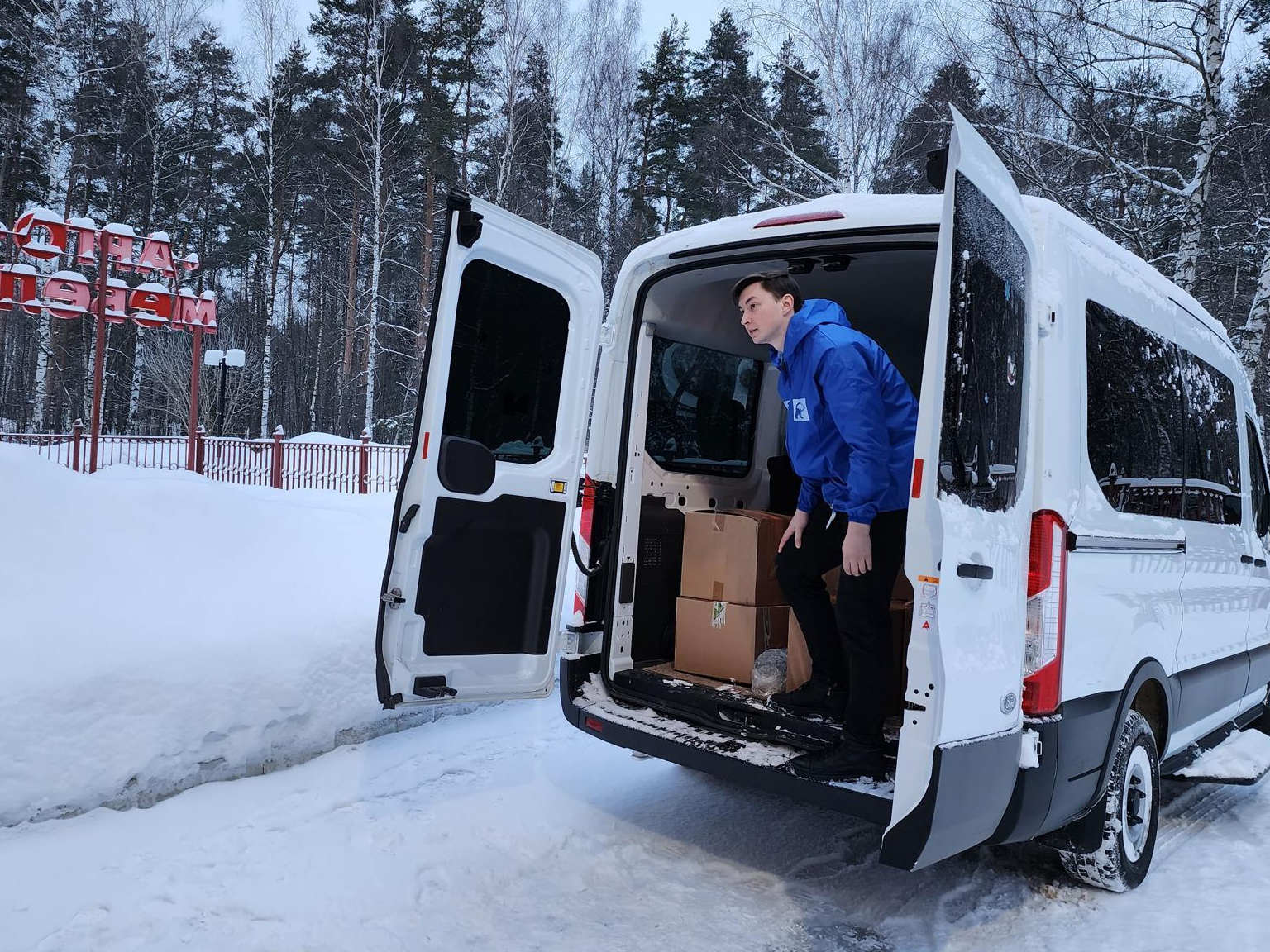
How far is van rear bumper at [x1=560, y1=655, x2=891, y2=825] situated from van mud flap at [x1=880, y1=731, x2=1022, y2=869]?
283 mm

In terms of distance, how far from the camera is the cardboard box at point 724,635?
3760mm

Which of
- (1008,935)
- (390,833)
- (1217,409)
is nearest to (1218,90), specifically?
(1217,409)

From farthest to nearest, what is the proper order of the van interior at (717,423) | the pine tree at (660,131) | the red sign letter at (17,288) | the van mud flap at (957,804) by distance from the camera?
the pine tree at (660,131)
the red sign letter at (17,288)
the van interior at (717,423)
the van mud flap at (957,804)

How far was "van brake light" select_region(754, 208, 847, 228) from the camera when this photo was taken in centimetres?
308

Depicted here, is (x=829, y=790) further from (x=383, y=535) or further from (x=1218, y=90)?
(x=1218, y=90)

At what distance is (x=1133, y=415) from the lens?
3092 mm

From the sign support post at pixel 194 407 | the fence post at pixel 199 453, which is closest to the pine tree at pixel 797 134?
the sign support post at pixel 194 407

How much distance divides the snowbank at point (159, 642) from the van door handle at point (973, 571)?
126 inches

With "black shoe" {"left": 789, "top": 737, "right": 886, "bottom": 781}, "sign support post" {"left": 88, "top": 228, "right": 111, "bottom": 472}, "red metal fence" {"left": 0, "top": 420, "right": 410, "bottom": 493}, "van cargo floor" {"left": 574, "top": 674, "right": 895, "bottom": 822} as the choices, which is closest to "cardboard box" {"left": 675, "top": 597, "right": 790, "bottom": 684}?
"van cargo floor" {"left": 574, "top": 674, "right": 895, "bottom": 822}

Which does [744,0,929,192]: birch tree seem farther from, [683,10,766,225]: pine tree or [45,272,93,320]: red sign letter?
[45,272,93,320]: red sign letter

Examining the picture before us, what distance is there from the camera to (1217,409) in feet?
13.1

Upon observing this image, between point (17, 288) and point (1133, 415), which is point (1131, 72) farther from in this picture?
Result: point (17, 288)

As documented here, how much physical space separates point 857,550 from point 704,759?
92 centimetres

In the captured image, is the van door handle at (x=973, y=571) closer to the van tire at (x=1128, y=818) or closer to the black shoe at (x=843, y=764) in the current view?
the black shoe at (x=843, y=764)
